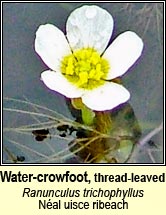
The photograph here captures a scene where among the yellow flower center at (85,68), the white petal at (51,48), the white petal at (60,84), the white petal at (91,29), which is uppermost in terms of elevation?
the white petal at (91,29)

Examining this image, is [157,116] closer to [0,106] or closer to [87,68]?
[87,68]

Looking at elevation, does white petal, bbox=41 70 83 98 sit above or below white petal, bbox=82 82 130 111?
above

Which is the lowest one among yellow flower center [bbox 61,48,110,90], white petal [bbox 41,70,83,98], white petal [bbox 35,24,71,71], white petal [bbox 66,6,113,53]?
white petal [bbox 41,70,83,98]

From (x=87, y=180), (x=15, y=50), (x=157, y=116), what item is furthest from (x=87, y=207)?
(x=15, y=50)

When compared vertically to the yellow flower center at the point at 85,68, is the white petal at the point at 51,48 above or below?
above

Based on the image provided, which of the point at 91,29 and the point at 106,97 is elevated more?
the point at 91,29
